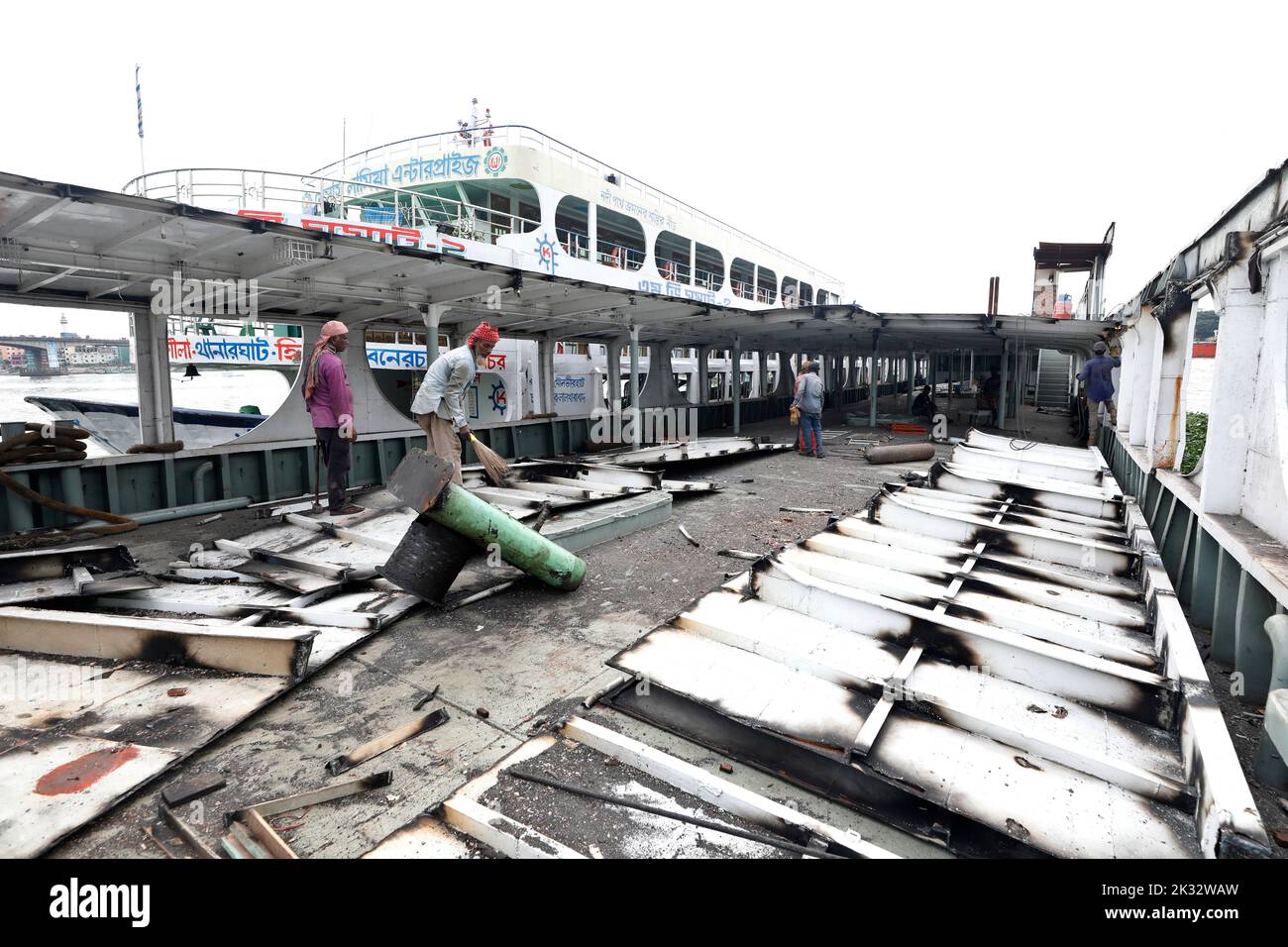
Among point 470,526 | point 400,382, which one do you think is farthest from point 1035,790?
point 400,382

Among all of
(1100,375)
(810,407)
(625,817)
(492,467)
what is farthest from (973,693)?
(1100,375)

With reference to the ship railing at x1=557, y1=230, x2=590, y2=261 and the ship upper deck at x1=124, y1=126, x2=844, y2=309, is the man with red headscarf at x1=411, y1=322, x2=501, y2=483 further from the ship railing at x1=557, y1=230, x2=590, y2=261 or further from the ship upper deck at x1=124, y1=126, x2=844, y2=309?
the ship railing at x1=557, y1=230, x2=590, y2=261

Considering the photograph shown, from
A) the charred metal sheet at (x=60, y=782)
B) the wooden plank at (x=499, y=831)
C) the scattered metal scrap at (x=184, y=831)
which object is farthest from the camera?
the charred metal sheet at (x=60, y=782)

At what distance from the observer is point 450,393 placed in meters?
6.18

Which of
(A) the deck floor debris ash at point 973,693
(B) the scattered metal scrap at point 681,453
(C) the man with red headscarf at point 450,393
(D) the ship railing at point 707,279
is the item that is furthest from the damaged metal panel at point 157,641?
(D) the ship railing at point 707,279

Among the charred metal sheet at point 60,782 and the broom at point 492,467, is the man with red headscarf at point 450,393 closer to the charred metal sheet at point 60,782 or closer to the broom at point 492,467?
the broom at point 492,467

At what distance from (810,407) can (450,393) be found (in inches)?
337

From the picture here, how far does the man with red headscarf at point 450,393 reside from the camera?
5957 mm

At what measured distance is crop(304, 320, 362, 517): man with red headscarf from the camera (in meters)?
6.53

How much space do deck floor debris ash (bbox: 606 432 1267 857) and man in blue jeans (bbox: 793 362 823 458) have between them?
7813 millimetres

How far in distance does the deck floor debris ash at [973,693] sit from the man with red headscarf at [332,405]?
4.65 metres

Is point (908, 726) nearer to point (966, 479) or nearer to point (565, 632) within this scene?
point (565, 632)

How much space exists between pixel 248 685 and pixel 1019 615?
457cm

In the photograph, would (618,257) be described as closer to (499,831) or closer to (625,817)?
(625,817)
